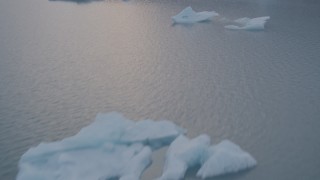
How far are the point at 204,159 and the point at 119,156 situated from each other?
31.7 inches

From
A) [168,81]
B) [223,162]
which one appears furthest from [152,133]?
[168,81]

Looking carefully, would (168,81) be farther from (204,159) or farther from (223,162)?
(223,162)

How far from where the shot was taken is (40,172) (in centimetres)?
382

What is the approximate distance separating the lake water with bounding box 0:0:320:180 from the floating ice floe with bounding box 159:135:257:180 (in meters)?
0.10

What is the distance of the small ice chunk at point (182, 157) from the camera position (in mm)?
3848

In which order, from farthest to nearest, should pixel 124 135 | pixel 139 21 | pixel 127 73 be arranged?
pixel 139 21 → pixel 127 73 → pixel 124 135

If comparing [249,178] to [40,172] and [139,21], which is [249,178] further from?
[139,21]

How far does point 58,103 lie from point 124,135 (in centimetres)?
169

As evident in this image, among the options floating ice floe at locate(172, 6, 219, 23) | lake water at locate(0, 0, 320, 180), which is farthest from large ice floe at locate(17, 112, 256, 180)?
floating ice floe at locate(172, 6, 219, 23)

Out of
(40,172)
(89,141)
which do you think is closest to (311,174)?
(89,141)

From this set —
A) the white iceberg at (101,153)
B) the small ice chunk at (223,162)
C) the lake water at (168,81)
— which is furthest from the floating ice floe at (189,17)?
the small ice chunk at (223,162)

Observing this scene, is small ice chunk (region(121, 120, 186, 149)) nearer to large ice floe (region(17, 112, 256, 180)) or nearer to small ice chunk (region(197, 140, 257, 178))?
large ice floe (region(17, 112, 256, 180))

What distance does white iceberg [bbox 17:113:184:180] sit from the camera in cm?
387

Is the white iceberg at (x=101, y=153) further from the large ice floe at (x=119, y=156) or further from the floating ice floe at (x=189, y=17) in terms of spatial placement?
the floating ice floe at (x=189, y=17)
